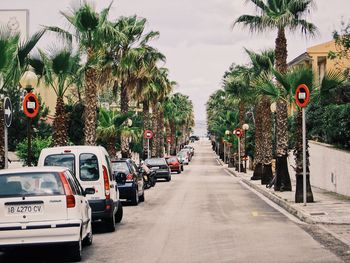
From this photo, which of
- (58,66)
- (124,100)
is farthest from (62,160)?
(124,100)

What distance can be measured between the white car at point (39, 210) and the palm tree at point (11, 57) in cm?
932

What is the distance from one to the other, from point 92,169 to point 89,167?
8 cm

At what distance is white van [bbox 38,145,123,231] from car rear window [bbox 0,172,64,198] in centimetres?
387

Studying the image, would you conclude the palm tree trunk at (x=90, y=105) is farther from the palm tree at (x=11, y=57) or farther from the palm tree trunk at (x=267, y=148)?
the palm tree trunk at (x=267, y=148)

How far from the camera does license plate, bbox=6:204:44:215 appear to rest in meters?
10.9

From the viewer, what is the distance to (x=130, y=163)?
25.1 meters

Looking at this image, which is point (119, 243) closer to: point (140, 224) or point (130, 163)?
point (140, 224)

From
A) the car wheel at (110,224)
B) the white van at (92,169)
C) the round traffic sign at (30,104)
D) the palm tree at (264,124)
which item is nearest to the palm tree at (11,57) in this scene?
the round traffic sign at (30,104)

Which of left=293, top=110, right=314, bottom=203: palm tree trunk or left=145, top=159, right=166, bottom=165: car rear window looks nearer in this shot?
left=293, top=110, right=314, bottom=203: palm tree trunk

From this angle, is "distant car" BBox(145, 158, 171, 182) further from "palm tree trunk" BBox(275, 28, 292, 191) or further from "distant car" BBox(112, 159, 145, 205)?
"distant car" BBox(112, 159, 145, 205)

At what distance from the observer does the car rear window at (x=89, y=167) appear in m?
15.3

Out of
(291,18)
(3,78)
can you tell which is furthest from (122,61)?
(3,78)

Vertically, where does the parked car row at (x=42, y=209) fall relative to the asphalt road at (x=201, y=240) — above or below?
above

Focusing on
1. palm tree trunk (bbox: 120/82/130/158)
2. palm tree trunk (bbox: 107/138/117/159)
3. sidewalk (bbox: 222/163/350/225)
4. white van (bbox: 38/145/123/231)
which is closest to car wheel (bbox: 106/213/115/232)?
white van (bbox: 38/145/123/231)
